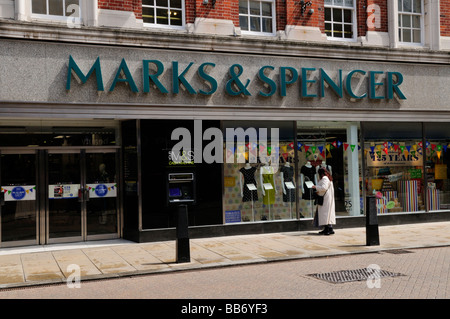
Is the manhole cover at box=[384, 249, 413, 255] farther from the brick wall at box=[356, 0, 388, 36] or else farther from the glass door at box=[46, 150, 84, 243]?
the glass door at box=[46, 150, 84, 243]

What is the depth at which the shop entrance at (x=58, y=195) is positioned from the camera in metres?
12.0

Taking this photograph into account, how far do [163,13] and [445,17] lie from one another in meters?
9.08

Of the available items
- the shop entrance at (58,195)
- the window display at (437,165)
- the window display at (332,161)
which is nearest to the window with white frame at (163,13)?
the shop entrance at (58,195)

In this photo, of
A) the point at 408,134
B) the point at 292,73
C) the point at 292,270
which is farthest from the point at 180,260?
the point at 408,134

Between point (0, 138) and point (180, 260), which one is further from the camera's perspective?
point (0, 138)

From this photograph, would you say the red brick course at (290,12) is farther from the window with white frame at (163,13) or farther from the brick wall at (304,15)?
the window with white frame at (163,13)

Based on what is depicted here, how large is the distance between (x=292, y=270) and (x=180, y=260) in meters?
2.14

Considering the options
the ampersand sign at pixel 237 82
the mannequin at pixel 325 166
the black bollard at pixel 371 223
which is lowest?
the black bollard at pixel 371 223

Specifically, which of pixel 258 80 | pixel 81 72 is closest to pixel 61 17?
pixel 81 72

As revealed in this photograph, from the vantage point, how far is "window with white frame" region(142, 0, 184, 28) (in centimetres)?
1270

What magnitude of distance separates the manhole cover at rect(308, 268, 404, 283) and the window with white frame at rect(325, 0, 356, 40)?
324 inches

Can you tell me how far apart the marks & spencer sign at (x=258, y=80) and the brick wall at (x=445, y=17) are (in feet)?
8.01

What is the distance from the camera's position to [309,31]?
14094 millimetres

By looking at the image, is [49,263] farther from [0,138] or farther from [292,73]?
[292,73]
